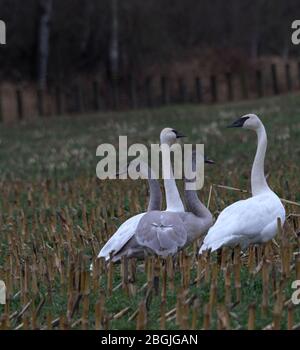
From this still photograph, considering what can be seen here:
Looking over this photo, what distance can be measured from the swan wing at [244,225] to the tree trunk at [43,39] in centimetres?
2987

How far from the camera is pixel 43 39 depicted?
37.4m

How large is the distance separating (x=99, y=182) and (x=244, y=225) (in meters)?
6.66

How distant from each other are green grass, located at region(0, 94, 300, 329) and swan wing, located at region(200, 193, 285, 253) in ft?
1.15

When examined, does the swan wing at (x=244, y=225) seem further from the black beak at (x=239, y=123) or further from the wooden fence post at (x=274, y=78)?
the wooden fence post at (x=274, y=78)

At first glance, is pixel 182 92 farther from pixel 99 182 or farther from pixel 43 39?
pixel 99 182

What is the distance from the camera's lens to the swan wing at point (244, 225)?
7414 mm

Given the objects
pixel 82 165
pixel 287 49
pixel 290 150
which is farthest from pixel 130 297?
pixel 287 49

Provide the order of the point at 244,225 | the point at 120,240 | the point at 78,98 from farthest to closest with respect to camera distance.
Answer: the point at 78,98
the point at 120,240
the point at 244,225

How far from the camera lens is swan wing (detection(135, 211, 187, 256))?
757 centimetres

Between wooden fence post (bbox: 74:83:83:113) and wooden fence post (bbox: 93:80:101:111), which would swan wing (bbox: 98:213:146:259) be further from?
wooden fence post (bbox: 93:80:101:111)

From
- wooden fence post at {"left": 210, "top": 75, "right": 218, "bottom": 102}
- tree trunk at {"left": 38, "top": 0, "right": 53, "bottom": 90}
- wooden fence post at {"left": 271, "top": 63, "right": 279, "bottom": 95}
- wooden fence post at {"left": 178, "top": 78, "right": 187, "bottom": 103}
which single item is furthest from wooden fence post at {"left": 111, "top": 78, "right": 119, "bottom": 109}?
wooden fence post at {"left": 271, "top": 63, "right": 279, "bottom": 95}

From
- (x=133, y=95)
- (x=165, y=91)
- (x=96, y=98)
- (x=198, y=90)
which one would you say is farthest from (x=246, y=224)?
(x=133, y=95)

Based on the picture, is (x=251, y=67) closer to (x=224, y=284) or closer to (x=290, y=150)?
(x=290, y=150)

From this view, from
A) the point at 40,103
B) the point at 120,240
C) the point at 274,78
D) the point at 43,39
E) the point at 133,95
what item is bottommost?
the point at 120,240
